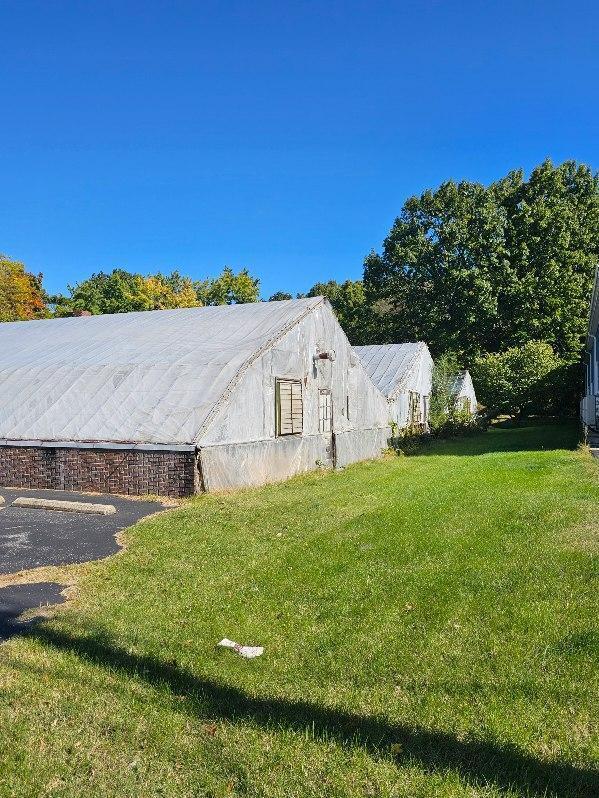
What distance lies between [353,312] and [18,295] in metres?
25.1

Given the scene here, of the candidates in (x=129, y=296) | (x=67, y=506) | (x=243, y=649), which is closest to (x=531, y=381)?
(x=67, y=506)

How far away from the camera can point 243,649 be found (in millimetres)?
4773

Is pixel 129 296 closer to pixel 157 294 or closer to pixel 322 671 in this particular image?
pixel 157 294

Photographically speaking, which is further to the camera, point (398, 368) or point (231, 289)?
point (231, 289)

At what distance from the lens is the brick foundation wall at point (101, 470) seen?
12.0 meters

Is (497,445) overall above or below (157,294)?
below

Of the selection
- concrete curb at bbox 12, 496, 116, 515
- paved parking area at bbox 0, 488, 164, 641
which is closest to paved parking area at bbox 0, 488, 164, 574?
paved parking area at bbox 0, 488, 164, 641

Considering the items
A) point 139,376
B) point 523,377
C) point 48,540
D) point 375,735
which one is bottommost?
point 375,735

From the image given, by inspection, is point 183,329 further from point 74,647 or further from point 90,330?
point 74,647

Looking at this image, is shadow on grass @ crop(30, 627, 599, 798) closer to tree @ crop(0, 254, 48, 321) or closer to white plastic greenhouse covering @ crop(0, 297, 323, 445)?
white plastic greenhouse covering @ crop(0, 297, 323, 445)

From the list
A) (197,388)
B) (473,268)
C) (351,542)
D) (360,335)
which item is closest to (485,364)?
(473,268)

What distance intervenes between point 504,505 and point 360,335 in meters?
32.9

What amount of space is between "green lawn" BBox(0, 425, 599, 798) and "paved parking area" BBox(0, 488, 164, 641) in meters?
0.46

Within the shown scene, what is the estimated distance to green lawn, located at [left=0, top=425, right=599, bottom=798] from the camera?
326 centimetres
